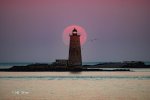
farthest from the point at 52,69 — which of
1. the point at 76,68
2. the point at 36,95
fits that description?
the point at 36,95

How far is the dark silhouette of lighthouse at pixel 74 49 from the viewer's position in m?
54.8

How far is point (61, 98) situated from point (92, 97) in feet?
6.76

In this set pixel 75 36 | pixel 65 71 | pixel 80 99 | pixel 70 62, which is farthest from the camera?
pixel 65 71

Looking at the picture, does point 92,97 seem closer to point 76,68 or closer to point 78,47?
point 78,47

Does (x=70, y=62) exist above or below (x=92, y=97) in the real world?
above

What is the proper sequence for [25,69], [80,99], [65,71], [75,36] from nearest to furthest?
[80,99] → [75,36] → [65,71] → [25,69]

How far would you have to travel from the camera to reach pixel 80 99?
25125mm

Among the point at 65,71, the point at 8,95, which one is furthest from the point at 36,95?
the point at 65,71

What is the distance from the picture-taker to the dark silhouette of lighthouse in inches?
2158

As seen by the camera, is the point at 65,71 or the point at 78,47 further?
the point at 65,71

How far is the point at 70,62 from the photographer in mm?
58750

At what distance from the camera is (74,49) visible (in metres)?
55.9

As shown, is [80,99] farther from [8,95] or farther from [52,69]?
[52,69]

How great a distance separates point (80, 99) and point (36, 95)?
154 inches
